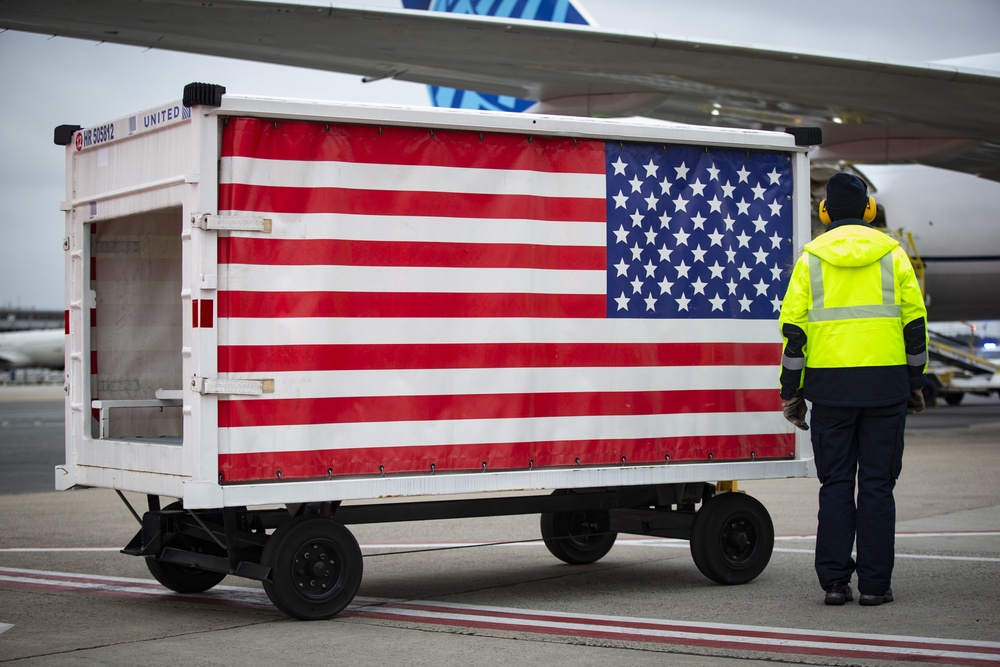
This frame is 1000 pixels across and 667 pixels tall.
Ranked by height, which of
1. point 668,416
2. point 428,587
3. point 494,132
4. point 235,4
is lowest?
point 428,587

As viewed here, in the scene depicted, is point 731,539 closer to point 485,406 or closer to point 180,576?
point 485,406

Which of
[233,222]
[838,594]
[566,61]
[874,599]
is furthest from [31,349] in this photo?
[874,599]

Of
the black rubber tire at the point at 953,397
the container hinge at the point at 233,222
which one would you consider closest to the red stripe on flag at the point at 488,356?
the container hinge at the point at 233,222

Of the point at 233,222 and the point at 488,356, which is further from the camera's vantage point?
the point at 488,356

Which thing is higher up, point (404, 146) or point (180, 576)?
point (404, 146)

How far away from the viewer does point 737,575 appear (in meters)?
7.38

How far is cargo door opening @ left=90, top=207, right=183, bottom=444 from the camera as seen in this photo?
24.2 feet

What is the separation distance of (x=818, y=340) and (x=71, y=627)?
414 centimetres

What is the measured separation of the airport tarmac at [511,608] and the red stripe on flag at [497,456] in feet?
2.50

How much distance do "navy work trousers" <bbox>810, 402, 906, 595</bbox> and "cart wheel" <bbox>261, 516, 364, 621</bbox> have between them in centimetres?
253

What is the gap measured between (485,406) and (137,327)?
2.39m

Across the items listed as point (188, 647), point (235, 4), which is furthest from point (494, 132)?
point (235, 4)

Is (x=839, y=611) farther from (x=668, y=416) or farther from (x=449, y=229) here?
(x=449, y=229)

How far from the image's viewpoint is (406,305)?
653cm
